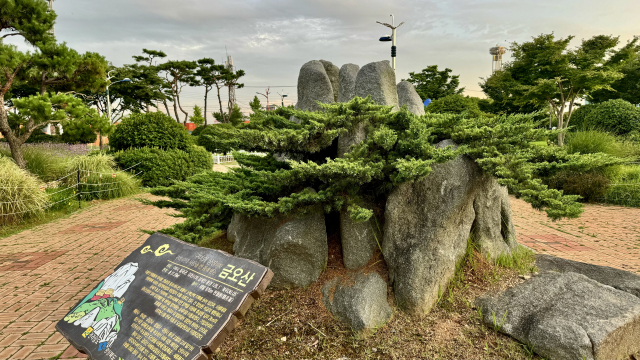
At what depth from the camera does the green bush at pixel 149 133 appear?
12.4m

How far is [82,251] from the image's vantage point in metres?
6.11

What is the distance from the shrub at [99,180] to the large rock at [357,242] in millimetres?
9381

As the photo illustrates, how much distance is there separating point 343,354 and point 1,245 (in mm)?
7079

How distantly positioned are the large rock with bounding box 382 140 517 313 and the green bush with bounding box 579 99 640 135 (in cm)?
1568

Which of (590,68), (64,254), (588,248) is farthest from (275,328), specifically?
(590,68)

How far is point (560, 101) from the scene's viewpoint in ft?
66.0

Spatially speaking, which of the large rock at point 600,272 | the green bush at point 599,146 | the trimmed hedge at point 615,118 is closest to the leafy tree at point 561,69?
the trimmed hedge at point 615,118

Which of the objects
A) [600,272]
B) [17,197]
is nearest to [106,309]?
[600,272]

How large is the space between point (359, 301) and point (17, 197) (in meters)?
8.55

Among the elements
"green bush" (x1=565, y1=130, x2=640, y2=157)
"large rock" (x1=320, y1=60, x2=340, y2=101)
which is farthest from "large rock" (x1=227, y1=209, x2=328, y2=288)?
"green bush" (x1=565, y1=130, x2=640, y2=157)

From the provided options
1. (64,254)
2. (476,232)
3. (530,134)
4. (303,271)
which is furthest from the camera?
(64,254)

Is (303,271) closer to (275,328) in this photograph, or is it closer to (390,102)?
(275,328)

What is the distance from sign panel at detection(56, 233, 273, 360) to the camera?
93.3 inches

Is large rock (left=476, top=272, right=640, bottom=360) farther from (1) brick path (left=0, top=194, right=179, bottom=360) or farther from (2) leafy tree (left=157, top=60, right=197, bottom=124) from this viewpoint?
(2) leafy tree (left=157, top=60, right=197, bottom=124)
